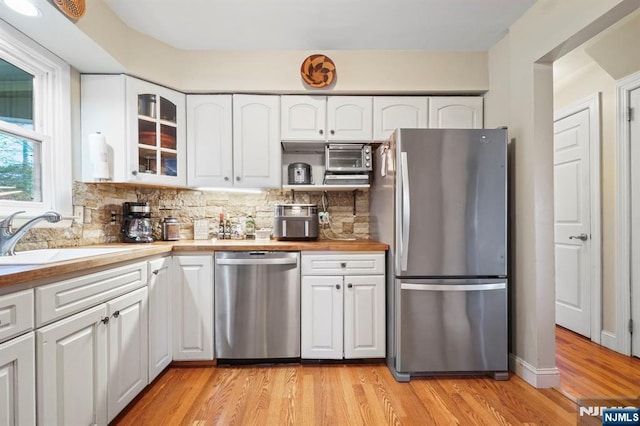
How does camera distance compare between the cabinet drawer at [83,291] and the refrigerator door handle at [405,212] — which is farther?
the refrigerator door handle at [405,212]

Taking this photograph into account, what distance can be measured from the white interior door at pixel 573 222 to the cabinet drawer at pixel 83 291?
3594 millimetres

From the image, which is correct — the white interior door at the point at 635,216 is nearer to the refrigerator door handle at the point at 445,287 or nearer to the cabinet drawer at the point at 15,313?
the refrigerator door handle at the point at 445,287

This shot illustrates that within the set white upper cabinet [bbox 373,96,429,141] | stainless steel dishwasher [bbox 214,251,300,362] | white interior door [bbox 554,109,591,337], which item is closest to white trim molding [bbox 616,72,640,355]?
white interior door [bbox 554,109,591,337]

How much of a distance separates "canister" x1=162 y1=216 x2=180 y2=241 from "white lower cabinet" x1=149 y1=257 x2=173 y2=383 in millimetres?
500

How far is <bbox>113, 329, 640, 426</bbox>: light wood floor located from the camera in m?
1.73

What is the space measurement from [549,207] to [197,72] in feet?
9.12

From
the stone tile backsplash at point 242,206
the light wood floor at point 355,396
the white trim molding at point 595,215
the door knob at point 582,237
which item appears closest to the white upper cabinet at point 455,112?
the stone tile backsplash at point 242,206

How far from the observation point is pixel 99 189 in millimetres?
2457

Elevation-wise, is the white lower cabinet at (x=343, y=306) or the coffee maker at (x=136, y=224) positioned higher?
the coffee maker at (x=136, y=224)

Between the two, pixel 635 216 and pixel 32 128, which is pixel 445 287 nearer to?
pixel 635 216

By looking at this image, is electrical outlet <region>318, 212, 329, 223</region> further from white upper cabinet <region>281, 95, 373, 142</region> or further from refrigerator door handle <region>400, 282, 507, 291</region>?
refrigerator door handle <region>400, 282, 507, 291</region>

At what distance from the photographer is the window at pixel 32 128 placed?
6.05 ft

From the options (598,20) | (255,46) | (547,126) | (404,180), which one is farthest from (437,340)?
(255,46)

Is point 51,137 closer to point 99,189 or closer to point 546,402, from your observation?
point 99,189
